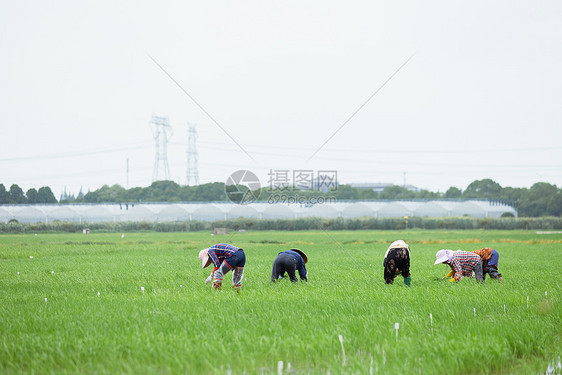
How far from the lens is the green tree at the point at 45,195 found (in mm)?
50312

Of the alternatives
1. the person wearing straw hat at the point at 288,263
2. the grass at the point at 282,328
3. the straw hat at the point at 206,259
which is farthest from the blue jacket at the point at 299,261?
the straw hat at the point at 206,259

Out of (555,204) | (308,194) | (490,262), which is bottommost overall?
(490,262)

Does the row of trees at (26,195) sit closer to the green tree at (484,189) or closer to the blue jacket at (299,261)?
the blue jacket at (299,261)

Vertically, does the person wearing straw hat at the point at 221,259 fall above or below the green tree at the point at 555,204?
below

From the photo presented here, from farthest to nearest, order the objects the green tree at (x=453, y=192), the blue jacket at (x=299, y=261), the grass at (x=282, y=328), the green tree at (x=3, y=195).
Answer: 1. the green tree at (x=453, y=192)
2. the green tree at (x=3, y=195)
3. the blue jacket at (x=299, y=261)
4. the grass at (x=282, y=328)

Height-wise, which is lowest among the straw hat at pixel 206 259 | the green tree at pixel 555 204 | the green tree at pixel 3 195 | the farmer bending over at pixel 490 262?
the farmer bending over at pixel 490 262

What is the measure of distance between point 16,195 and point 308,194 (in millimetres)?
28503

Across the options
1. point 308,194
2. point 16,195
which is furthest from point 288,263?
point 16,195

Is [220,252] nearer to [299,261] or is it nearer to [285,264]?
[285,264]

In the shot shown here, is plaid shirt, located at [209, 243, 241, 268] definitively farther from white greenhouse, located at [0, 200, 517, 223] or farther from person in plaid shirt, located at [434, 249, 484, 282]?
white greenhouse, located at [0, 200, 517, 223]

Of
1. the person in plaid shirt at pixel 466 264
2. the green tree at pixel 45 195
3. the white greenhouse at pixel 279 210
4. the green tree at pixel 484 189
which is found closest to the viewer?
the person in plaid shirt at pixel 466 264

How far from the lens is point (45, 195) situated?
5097 centimetres

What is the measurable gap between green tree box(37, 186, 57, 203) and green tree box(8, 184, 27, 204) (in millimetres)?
2186

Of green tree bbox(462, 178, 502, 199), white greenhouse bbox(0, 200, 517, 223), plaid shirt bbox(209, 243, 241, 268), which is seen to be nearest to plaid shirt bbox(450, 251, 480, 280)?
plaid shirt bbox(209, 243, 241, 268)
